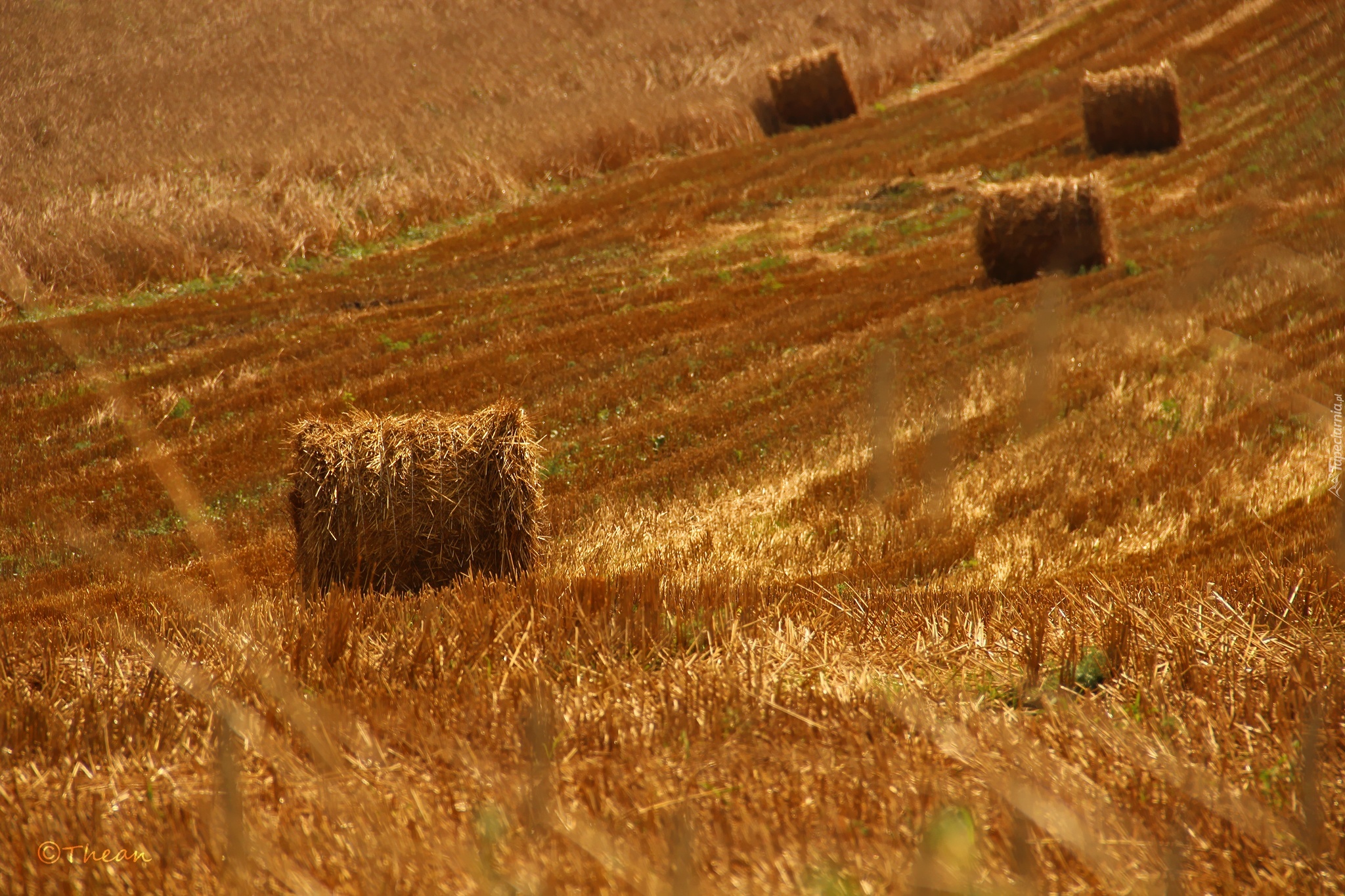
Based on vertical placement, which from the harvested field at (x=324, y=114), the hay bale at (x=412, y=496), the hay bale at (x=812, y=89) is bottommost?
the hay bale at (x=412, y=496)

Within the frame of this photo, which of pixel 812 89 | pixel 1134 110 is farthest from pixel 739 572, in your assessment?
pixel 812 89

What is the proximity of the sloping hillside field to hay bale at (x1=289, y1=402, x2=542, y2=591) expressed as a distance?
33 centimetres

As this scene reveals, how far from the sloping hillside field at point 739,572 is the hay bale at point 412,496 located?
1.10 feet

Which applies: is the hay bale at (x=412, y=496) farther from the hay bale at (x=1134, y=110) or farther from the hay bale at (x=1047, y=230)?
the hay bale at (x=1134, y=110)

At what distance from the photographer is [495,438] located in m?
5.95

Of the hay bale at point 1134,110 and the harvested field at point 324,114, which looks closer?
the harvested field at point 324,114

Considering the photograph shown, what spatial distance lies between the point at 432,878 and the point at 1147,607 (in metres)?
2.43

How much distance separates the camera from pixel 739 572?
247 inches

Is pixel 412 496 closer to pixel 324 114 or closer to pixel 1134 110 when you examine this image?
pixel 324 114

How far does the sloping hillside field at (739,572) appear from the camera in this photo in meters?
2.19

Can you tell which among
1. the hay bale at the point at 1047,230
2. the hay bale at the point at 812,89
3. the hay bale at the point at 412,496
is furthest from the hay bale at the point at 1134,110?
the hay bale at the point at 412,496

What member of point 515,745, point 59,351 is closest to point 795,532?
point 515,745

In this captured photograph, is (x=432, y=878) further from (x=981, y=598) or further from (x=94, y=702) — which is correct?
(x=981, y=598)

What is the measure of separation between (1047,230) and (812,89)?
41.5 ft
